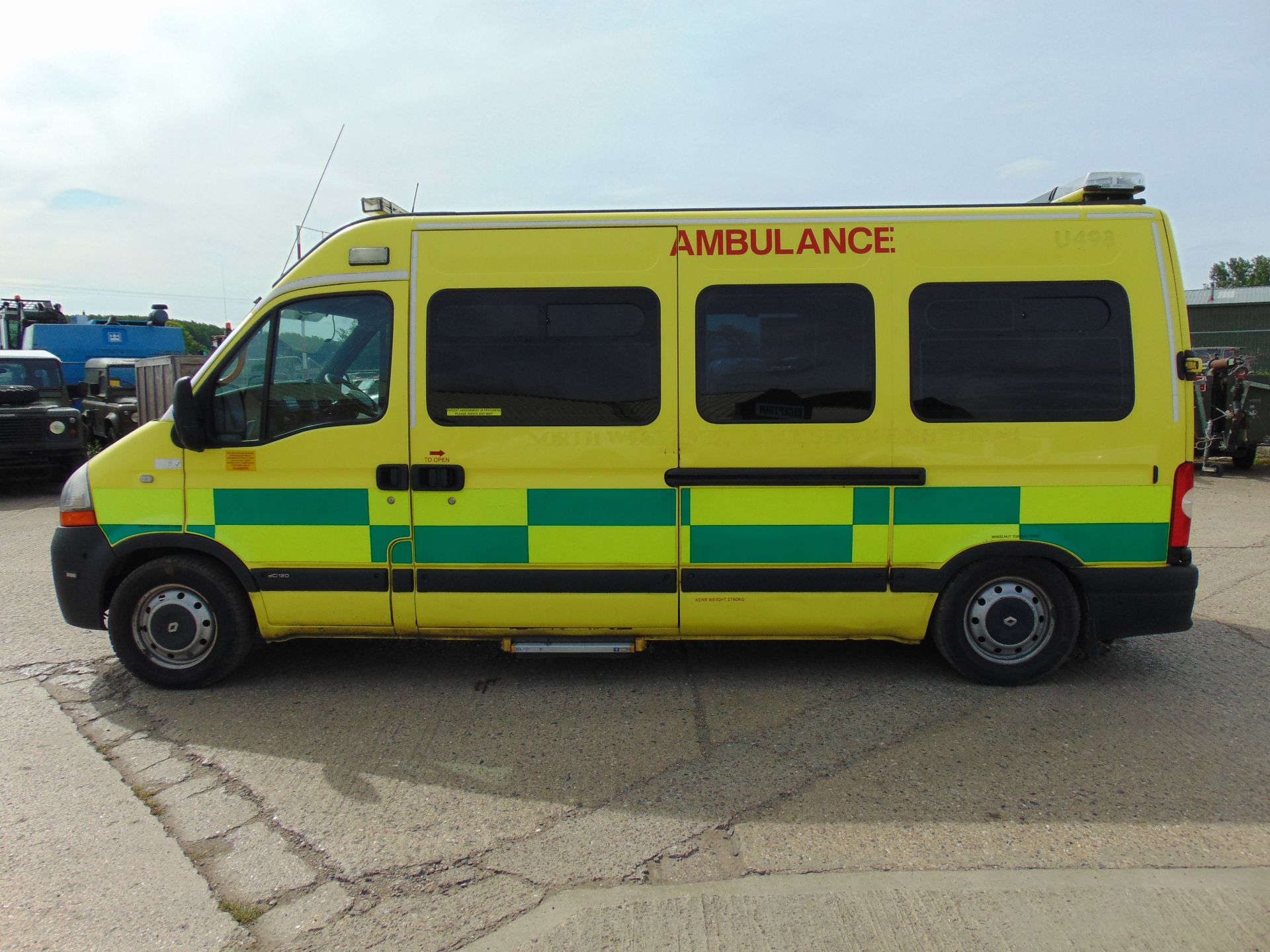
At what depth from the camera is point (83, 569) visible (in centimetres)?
447

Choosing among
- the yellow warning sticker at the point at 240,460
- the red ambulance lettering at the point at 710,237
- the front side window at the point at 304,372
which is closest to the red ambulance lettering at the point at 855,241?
the red ambulance lettering at the point at 710,237

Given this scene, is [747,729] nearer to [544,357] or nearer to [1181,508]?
[544,357]

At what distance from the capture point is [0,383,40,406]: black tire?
12.0m

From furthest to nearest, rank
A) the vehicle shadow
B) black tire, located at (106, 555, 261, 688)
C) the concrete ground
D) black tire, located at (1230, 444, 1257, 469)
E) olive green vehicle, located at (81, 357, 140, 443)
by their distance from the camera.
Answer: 1. olive green vehicle, located at (81, 357, 140, 443)
2. black tire, located at (1230, 444, 1257, 469)
3. black tire, located at (106, 555, 261, 688)
4. the vehicle shadow
5. the concrete ground

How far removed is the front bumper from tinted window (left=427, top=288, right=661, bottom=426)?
188 cm

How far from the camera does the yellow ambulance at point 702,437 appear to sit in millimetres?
4254

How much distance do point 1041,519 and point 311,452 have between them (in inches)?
145

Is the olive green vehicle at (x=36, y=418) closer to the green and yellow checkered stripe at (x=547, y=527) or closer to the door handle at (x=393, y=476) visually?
the door handle at (x=393, y=476)

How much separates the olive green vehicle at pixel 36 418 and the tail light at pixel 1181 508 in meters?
13.1

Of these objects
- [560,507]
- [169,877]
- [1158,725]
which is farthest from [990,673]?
[169,877]

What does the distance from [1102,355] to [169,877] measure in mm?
4532

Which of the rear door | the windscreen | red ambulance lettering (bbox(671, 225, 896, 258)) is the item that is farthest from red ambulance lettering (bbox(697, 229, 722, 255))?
the windscreen

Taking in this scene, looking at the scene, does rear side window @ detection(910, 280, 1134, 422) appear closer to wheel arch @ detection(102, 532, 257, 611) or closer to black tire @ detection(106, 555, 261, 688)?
wheel arch @ detection(102, 532, 257, 611)

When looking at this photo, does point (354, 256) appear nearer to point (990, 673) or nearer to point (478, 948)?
point (478, 948)
